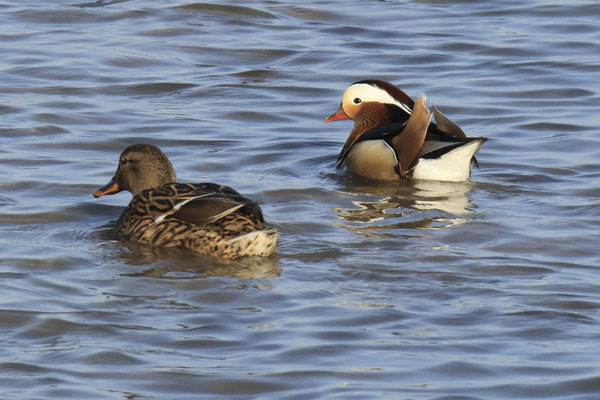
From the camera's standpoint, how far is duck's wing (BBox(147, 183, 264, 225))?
805 cm

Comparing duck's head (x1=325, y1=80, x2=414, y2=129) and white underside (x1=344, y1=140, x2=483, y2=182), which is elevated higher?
duck's head (x1=325, y1=80, x2=414, y2=129)

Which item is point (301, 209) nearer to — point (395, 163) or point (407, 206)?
point (407, 206)

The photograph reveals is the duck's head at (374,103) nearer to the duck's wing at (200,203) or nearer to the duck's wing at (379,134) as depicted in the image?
the duck's wing at (379,134)

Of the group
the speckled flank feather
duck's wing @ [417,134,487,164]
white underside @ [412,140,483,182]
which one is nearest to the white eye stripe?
duck's wing @ [417,134,487,164]

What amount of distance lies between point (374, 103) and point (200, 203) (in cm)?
378

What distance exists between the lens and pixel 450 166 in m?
10.5

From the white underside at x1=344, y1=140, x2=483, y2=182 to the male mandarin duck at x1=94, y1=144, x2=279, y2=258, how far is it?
8.03 feet

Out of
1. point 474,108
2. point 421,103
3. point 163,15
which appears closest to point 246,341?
point 421,103

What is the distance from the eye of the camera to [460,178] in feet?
34.5

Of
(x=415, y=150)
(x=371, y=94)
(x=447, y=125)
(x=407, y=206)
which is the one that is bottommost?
(x=407, y=206)

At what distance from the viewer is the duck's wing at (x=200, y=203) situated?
805 cm

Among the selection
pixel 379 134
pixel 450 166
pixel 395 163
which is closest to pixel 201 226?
pixel 395 163

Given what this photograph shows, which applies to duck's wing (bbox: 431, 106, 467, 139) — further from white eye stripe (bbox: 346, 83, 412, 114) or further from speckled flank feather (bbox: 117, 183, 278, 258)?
speckled flank feather (bbox: 117, 183, 278, 258)

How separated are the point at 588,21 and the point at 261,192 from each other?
803cm
